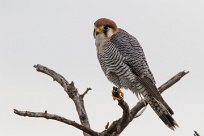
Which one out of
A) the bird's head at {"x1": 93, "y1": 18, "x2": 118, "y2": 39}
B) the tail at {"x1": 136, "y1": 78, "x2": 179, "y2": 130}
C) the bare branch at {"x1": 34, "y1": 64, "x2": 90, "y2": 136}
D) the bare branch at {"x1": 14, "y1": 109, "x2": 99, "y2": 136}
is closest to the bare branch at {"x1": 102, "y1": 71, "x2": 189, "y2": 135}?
the tail at {"x1": 136, "y1": 78, "x2": 179, "y2": 130}

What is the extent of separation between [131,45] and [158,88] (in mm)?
1167

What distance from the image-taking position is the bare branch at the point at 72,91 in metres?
7.45

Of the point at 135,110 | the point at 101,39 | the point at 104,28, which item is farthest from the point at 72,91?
the point at 104,28

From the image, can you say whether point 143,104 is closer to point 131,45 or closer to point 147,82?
point 147,82

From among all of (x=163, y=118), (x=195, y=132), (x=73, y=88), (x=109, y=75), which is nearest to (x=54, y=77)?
(x=73, y=88)

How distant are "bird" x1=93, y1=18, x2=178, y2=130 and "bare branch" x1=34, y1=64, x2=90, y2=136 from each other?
43.9 inches

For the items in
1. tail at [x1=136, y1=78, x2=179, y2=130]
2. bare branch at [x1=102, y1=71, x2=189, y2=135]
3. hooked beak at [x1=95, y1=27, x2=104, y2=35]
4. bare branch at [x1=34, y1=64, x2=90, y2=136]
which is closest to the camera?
bare branch at [x1=102, y1=71, x2=189, y2=135]

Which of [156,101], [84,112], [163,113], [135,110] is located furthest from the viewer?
[156,101]

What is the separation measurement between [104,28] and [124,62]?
0.80 meters

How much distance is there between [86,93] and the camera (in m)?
7.57

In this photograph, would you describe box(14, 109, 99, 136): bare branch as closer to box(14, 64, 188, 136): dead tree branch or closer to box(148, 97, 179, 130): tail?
box(14, 64, 188, 136): dead tree branch

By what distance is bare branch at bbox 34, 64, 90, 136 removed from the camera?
7453mm

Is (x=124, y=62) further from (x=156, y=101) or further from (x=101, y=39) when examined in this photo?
(x=156, y=101)

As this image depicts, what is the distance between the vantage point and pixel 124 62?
Answer: 864cm
